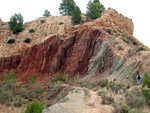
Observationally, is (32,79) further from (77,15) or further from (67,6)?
(67,6)

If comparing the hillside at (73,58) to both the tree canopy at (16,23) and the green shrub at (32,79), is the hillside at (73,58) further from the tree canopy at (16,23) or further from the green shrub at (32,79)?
the tree canopy at (16,23)

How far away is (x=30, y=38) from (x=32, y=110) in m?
29.9

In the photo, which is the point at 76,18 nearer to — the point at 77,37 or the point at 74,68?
the point at 77,37

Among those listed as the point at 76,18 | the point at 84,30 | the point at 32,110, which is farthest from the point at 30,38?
the point at 32,110

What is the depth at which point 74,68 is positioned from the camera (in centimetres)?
2611

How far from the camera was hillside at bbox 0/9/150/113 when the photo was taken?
17.9 meters

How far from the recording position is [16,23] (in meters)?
42.2

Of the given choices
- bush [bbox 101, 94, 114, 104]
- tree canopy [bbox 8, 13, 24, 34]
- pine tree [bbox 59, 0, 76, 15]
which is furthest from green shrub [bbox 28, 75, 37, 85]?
pine tree [bbox 59, 0, 76, 15]

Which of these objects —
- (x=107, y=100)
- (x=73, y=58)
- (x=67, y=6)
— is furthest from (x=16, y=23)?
(x=107, y=100)

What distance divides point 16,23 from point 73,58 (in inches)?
904

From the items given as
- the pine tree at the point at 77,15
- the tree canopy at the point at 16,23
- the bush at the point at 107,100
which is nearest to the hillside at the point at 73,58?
the tree canopy at the point at 16,23

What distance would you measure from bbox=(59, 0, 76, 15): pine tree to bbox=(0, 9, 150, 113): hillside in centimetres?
956

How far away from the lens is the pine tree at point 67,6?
159 ft

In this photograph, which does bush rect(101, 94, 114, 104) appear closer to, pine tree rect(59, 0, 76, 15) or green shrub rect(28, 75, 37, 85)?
green shrub rect(28, 75, 37, 85)
